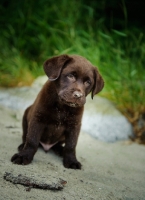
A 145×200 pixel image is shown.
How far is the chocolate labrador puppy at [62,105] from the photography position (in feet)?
10.3

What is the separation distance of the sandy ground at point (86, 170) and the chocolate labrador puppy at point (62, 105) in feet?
0.43

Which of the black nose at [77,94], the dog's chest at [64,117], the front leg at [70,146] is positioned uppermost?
the black nose at [77,94]

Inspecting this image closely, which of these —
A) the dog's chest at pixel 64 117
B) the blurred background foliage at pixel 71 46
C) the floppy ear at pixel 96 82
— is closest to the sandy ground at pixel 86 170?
the dog's chest at pixel 64 117

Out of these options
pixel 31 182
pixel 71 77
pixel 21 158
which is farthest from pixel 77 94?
pixel 31 182

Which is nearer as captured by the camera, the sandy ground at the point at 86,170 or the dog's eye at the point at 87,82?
the sandy ground at the point at 86,170

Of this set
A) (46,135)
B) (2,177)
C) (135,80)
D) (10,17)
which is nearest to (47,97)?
(46,135)

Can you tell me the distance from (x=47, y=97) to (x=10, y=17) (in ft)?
17.2

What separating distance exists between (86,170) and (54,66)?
1.04m

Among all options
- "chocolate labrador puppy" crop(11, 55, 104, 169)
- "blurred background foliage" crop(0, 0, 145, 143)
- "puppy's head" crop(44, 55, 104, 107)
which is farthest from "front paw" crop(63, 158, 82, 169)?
"blurred background foliage" crop(0, 0, 145, 143)

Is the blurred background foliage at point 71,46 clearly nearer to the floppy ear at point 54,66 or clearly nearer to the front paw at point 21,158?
the floppy ear at point 54,66

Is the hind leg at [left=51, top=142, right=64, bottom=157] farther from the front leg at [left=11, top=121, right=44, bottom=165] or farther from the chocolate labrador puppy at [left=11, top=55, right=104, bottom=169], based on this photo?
the front leg at [left=11, top=121, right=44, bottom=165]

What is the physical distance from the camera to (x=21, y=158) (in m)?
3.14

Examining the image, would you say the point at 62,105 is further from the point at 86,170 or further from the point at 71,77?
the point at 86,170

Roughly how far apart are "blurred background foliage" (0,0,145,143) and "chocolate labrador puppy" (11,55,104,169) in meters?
1.71
